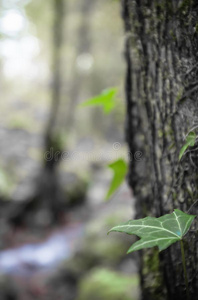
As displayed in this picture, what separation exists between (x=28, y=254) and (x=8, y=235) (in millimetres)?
821

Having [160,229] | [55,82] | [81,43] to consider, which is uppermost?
[81,43]

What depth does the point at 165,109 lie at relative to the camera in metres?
1.04

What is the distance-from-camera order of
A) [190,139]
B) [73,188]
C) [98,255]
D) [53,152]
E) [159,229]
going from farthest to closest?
[73,188], [53,152], [98,255], [190,139], [159,229]

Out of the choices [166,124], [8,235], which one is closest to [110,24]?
[8,235]

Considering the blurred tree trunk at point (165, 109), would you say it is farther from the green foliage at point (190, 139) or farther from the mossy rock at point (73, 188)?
the mossy rock at point (73, 188)

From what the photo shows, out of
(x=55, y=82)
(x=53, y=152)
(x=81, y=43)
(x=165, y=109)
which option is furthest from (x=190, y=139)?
(x=81, y=43)

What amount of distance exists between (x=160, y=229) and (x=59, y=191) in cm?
766

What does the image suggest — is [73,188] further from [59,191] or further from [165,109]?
[165,109]

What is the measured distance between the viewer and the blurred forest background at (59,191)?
4.59 meters

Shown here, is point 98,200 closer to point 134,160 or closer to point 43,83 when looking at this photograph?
point 134,160

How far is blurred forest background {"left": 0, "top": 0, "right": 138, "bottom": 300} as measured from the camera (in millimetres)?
4594

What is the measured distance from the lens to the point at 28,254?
6320 mm

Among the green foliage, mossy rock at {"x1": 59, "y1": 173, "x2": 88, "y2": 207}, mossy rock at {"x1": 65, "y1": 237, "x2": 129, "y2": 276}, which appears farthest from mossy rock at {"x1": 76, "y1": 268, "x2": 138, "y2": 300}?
mossy rock at {"x1": 59, "y1": 173, "x2": 88, "y2": 207}

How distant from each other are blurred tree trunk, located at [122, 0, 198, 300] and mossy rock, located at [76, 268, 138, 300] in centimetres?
183
